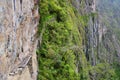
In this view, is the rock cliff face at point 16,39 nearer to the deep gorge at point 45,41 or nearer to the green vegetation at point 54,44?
the deep gorge at point 45,41

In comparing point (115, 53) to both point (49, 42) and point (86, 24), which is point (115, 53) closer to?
point (86, 24)

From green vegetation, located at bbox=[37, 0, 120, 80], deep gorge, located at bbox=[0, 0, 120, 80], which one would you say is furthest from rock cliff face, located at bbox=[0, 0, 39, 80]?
green vegetation, located at bbox=[37, 0, 120, 80]

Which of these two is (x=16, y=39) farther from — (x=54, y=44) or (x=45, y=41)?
(x=54, y=44)

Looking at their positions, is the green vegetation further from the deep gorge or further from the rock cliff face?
the rock cliff face

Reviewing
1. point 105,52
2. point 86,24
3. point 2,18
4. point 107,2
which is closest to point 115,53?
→ point 105,52

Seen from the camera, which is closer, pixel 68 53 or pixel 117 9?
pixel 68 53

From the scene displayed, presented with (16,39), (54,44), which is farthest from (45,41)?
(16,39)

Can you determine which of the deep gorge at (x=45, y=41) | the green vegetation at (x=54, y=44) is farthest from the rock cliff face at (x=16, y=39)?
the green vegetation at (x=54, y=44)

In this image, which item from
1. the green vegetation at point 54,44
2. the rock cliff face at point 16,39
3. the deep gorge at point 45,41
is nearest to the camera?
the rock cliff face at point 16,39
